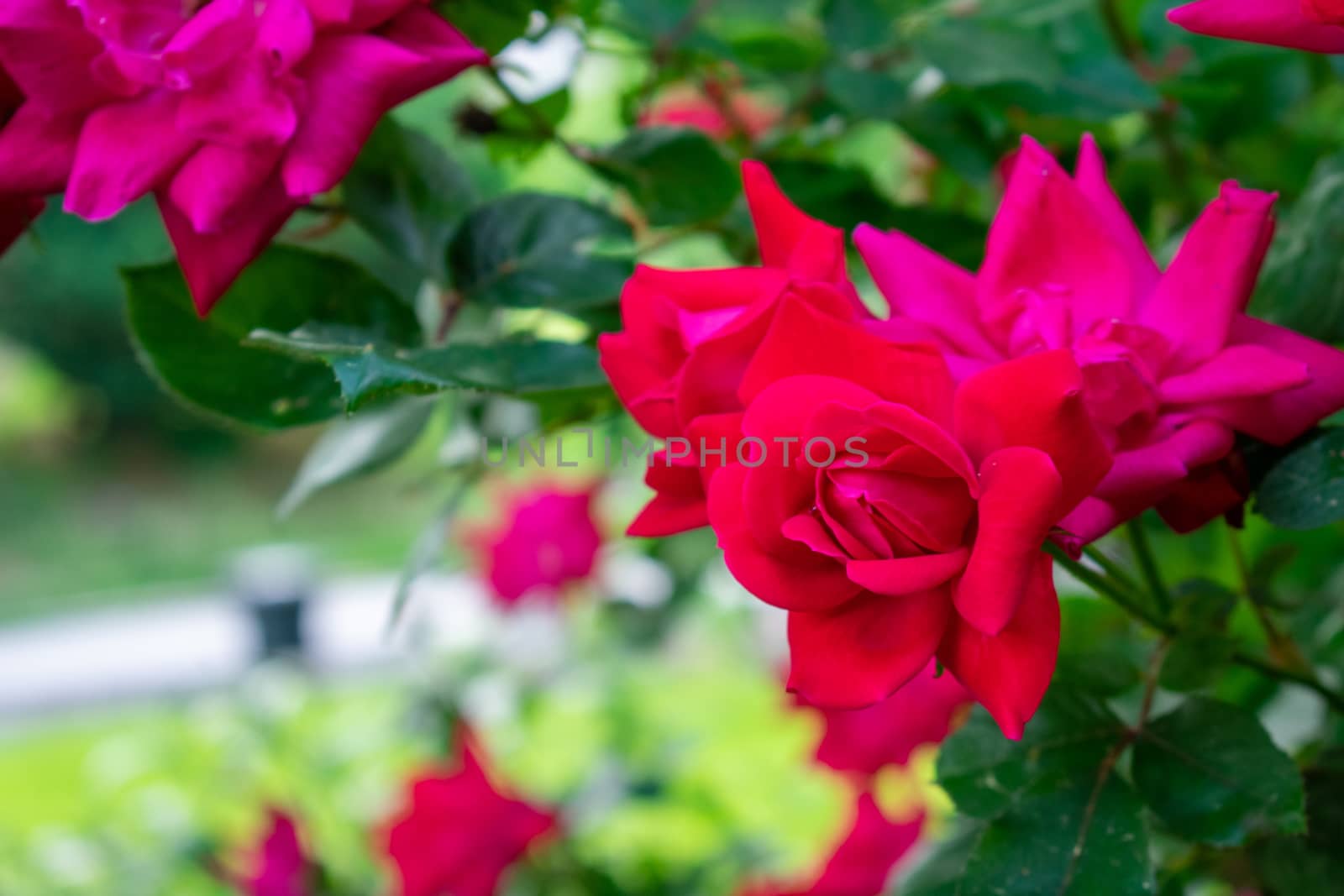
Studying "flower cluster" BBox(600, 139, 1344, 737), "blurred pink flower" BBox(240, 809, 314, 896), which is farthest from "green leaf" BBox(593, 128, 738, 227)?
"blurred pink flower" BBox(240, 809, 314, 896)

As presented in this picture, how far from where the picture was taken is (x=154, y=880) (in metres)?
1.03

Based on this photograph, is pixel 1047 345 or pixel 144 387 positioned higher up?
pixel 1047 345

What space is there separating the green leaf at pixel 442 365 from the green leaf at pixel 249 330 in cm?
1

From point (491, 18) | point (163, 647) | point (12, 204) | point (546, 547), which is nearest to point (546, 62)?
point (491, 18)

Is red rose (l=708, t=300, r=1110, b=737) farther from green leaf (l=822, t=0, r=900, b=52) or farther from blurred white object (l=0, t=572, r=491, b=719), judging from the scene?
blurred white object (l=0, t=572, r=491, b=719)

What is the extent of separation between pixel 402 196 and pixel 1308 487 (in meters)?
0.24

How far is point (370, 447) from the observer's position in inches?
15.0

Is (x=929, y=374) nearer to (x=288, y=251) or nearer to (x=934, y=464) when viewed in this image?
(x=934, y=464)

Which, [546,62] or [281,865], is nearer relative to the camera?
[546,62]

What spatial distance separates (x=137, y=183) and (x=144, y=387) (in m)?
6.12

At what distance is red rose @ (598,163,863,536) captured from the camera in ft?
0.75

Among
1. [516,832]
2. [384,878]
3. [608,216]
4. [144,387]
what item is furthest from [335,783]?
[144,387]

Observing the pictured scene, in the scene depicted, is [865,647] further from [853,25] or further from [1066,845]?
[853,25]

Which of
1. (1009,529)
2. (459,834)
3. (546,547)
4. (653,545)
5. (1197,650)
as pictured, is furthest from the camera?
(546,547)
